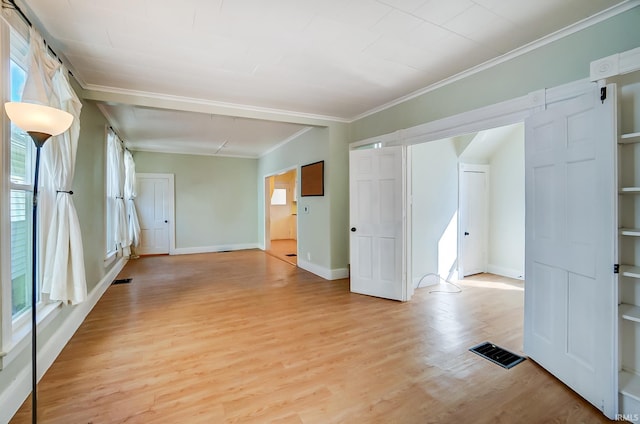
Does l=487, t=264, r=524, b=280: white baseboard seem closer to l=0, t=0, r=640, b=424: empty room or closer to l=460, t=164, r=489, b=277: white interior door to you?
l=460, t=164, r=489, b=277: white interior door

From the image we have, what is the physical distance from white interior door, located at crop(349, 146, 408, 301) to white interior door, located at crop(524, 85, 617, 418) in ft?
5.13

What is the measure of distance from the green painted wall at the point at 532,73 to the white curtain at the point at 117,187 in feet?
15.4

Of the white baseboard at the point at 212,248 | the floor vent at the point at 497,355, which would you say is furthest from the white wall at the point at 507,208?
the white baseboard at the point at 212,248

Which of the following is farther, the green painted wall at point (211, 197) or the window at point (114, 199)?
the green painted wall at point (211, 197)

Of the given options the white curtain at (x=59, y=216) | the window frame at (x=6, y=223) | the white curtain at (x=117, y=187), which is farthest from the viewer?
the white curtain at (x=117, y=187)

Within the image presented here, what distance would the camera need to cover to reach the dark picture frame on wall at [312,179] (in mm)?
5043

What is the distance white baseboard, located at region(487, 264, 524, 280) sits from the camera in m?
4.91

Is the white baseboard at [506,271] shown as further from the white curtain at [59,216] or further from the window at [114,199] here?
the window at [114,199]

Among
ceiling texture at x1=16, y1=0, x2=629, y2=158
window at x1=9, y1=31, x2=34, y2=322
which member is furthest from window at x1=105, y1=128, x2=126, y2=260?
window at x1=9, y1=31, x2=34, y2=322

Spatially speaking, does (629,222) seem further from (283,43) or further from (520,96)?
(283,43)

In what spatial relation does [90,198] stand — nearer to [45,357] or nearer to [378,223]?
[45,357]

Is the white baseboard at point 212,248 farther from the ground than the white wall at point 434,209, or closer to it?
closer to it

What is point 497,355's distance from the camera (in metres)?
2.50

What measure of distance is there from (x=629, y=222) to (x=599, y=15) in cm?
146
